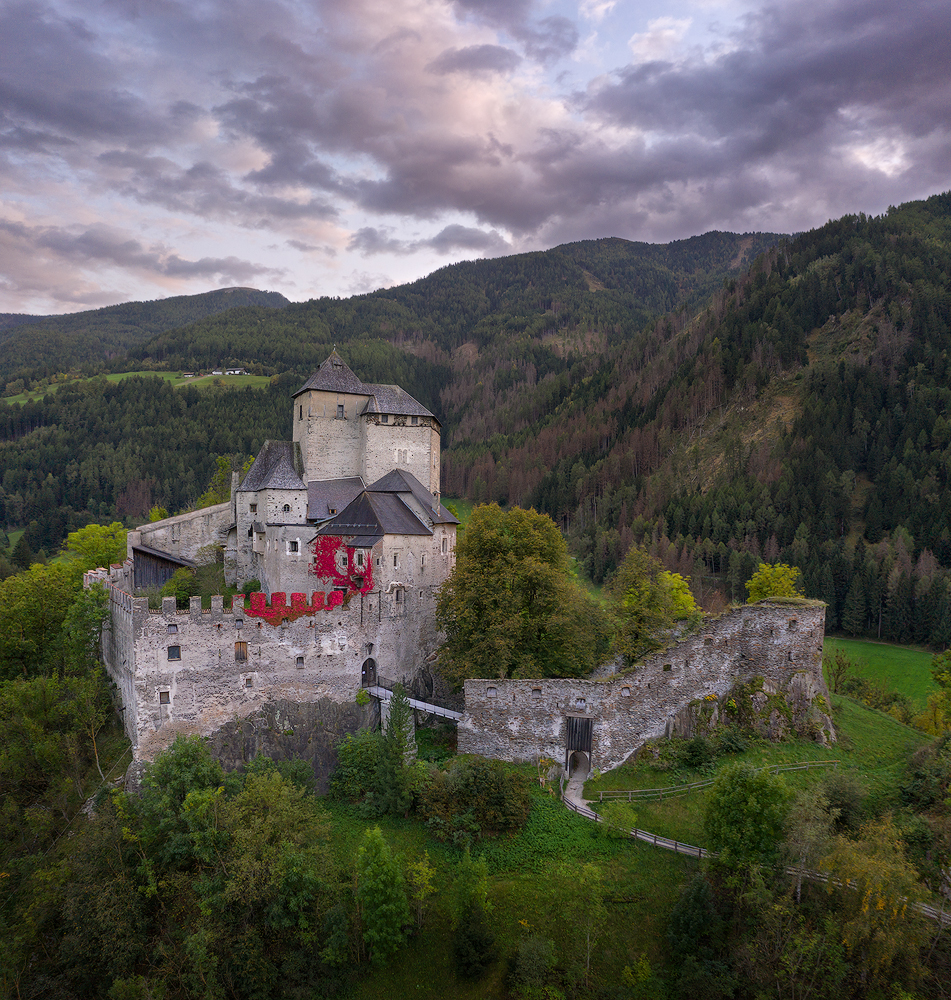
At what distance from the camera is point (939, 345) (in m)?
125

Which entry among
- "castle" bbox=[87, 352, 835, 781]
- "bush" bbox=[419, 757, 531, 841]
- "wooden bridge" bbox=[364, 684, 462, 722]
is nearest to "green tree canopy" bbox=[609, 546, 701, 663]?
"castle" bbox=[87, 352, 835, 781]

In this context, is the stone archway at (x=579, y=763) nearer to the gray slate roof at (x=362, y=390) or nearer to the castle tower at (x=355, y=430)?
the castle tower at (x=355, y=430)

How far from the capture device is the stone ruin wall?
3438 cm

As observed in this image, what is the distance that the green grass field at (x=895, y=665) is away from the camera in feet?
217

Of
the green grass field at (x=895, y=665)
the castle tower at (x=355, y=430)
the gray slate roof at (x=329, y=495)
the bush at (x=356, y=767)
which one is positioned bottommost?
the green grass field at (x=895, y=665)

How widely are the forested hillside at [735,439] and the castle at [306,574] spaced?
41.8 m

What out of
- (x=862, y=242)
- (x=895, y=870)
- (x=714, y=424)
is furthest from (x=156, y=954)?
(x=862, y=242)

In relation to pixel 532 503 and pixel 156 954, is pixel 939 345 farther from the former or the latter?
pixel 156 954

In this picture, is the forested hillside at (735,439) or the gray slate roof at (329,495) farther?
the forested hillside at (735,439)

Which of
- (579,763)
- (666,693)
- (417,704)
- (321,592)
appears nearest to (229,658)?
(321,592)

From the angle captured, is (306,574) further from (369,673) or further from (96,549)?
(96,549)

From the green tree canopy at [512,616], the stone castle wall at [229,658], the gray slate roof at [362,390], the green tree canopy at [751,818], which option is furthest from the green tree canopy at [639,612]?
the gray slate roof at [362,390]

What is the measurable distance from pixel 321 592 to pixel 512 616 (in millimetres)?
11933

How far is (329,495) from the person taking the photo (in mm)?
57000
